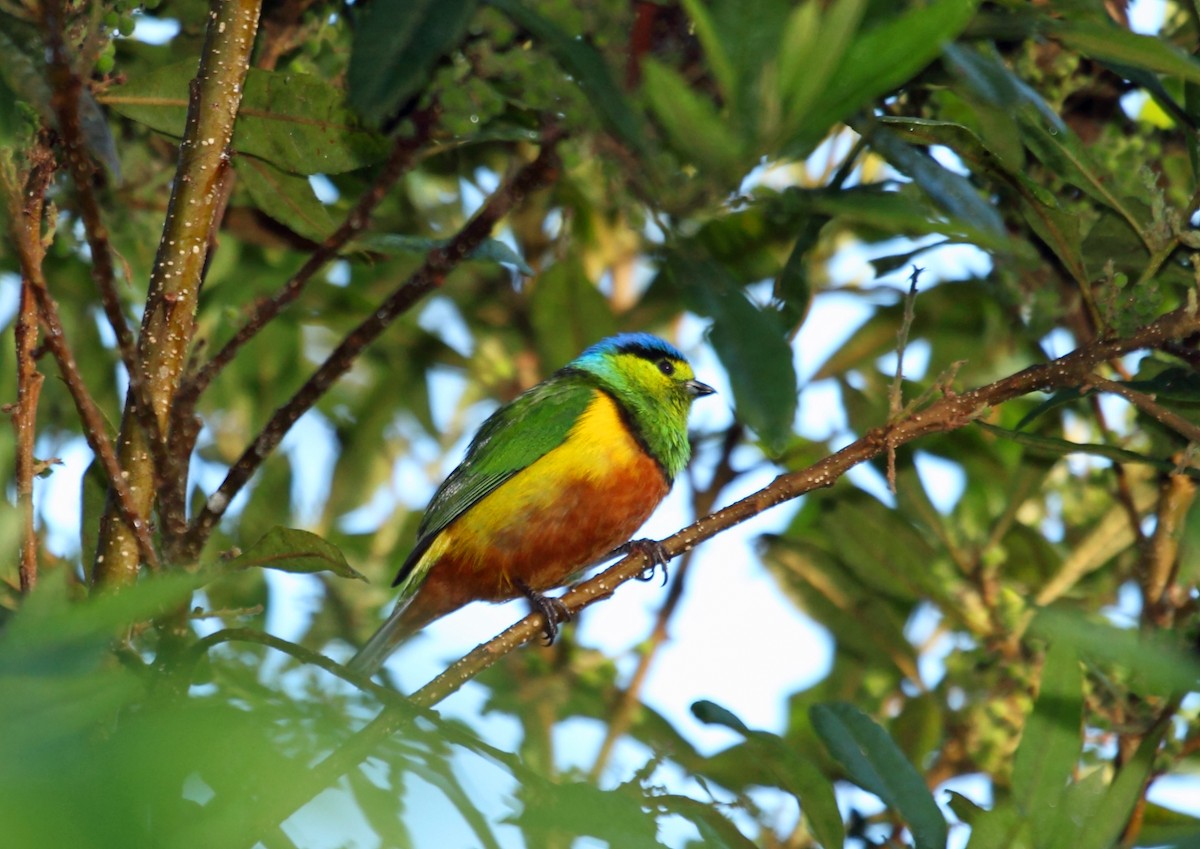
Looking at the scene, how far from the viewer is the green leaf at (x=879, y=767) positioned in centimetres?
241

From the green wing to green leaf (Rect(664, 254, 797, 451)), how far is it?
4.99 feet

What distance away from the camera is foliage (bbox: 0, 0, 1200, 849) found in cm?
113

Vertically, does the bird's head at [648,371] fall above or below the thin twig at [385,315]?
above

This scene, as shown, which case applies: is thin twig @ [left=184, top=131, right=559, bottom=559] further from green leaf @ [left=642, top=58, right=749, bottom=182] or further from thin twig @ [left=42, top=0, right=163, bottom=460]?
green leaf @ [left=642, top=58, right=749, bottom=182]

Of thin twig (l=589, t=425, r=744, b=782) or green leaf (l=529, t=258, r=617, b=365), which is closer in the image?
thin twig (l=589, t=425, r=744, b=782)

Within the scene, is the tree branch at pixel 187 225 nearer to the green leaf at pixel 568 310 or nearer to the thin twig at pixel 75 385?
the thin twig at pixel 75 385

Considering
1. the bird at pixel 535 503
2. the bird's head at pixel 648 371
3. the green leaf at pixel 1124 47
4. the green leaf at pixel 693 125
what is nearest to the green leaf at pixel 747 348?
the green leaf at pixel 693 125

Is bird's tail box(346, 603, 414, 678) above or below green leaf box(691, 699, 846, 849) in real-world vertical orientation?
A: above

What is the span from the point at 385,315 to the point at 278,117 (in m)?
0.54

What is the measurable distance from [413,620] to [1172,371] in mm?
2417

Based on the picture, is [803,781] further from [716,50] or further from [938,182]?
[716,50]

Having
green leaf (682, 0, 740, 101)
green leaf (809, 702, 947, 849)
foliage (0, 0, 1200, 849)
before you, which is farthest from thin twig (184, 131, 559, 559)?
green leaf (809, 702, 947, 849)

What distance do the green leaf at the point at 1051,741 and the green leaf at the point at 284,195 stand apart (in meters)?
1.73

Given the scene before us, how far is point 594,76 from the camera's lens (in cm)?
191
